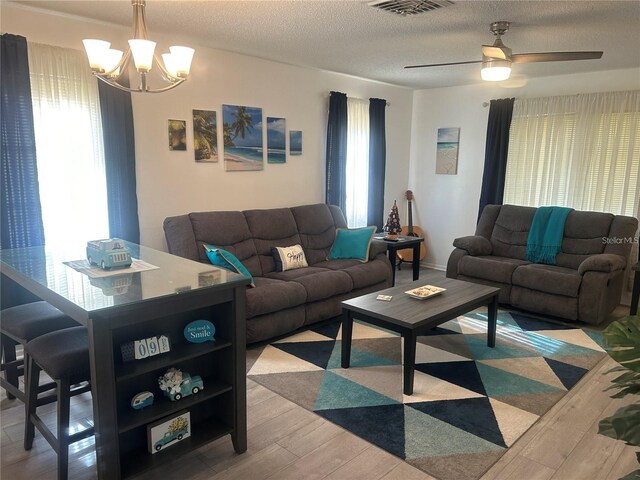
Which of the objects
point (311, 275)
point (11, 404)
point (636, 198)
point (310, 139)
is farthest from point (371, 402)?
point (636, 198)

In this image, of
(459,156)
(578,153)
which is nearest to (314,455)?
(578,153)

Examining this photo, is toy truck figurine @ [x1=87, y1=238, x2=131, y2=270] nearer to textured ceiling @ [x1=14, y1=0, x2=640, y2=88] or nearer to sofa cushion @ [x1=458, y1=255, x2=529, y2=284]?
textured ceiling @ [x1=14, y1=0, x2=640, y2=88]

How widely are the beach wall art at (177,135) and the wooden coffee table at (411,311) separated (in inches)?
80.3

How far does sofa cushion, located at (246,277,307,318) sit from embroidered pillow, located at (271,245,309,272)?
428 millimetres

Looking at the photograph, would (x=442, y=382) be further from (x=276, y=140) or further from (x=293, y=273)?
(x=276, y=140)

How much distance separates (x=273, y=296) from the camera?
11.5 feet

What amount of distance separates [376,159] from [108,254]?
409 centimetres

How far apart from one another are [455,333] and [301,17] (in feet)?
9.11

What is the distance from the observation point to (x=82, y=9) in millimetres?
3068

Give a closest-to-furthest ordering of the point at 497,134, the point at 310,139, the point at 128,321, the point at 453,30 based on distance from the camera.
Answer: the point at 128,321, the point at 453,30, the point at 310,139, the point at 497,134

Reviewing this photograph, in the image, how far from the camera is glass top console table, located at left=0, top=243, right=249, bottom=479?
1.75 m

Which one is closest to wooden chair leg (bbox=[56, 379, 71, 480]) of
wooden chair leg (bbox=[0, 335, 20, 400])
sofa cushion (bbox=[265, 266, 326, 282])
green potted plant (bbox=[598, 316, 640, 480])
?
wooden chair leg (bbox=[0, 335, 20, 400])

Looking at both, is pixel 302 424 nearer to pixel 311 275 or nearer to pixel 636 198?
pixel 311 275

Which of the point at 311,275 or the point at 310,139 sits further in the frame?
the point at 310,139
